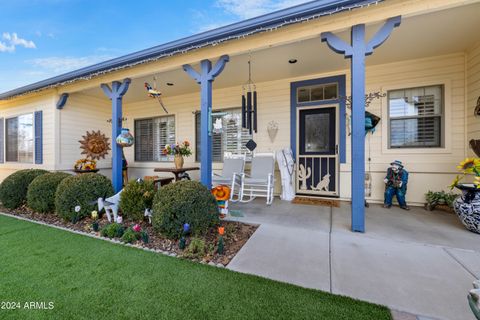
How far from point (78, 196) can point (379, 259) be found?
13.8 feet

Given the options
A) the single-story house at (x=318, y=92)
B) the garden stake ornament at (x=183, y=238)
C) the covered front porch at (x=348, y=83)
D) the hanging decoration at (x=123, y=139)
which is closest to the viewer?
the garden stake ornament at (x=183, y=238)

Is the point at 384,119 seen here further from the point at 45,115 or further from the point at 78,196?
the point at 45,115

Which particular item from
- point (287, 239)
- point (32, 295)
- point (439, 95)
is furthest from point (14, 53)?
point (439, 95)

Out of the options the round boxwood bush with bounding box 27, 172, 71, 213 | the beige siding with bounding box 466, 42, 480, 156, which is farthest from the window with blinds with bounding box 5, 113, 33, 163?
→ the beige siding with bounding box 466, 42, 480, 156

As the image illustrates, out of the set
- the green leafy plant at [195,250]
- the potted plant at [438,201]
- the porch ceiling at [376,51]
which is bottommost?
the green leafy plant at [195,250]

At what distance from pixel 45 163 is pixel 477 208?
860 cm

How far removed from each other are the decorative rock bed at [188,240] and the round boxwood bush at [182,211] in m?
0.14

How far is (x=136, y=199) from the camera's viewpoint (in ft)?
10.4

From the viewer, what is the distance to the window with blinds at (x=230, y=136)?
216 inches

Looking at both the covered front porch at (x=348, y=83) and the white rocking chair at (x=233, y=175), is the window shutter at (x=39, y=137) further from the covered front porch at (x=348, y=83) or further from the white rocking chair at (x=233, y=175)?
the white rocking chair at (x=233, y=175)

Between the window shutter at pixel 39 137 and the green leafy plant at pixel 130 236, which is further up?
the window shutter at pixel 39 137

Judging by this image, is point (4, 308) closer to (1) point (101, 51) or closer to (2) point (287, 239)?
(2) point (287, 239)

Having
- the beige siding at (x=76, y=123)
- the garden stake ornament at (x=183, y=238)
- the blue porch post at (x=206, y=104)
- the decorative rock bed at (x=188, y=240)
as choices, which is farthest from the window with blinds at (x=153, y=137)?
the garden stake ornament at (x=183, y=238)

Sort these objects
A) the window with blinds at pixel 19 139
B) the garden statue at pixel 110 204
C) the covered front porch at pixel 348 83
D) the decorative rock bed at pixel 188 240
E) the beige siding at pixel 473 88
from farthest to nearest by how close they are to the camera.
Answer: the window with blinds at pixel 19 139 < the beige siding at pixel 473 88 < the garden statue at pixel 110 204 < the covered front porch at pixel 348 83 < the decorative rock bed at pixel 188 240
